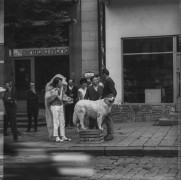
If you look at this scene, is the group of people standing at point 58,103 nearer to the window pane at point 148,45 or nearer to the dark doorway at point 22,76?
the window pane at point 148,45

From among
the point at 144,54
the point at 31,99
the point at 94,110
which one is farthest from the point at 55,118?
the point at 144,54

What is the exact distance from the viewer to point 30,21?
594 inches

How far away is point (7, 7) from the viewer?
14.1 meters

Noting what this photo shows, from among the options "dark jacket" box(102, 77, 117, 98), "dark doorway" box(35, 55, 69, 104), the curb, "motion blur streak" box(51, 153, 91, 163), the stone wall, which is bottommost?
the curb

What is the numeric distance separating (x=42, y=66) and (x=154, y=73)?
17.1ft

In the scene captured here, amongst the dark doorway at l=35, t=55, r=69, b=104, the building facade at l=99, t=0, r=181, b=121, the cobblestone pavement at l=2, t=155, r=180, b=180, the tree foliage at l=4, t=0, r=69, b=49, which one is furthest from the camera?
the dark doorway at l=35, t=55, r=69, b=104

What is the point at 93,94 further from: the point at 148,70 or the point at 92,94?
the point at 148,70

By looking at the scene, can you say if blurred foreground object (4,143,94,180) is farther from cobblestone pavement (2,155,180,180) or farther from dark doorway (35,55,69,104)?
dark doorway (35,55,69,104)

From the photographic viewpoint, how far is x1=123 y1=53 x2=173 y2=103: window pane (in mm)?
17859

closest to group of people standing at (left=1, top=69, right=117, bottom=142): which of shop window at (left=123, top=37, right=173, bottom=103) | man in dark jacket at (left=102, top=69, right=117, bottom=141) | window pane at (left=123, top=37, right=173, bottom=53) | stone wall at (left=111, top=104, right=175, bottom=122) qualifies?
man in dark jacket at (left=102, top=69, right=117, bottom=141)

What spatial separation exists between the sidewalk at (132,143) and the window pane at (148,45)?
411cm

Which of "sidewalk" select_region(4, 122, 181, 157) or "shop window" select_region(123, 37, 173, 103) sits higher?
"shop window" select_region(123, 37, 173, 103)

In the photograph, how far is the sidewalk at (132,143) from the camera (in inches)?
400

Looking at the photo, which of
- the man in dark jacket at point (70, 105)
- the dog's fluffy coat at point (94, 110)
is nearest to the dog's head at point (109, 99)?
the dog's fluffy coat at point (94, 110)
